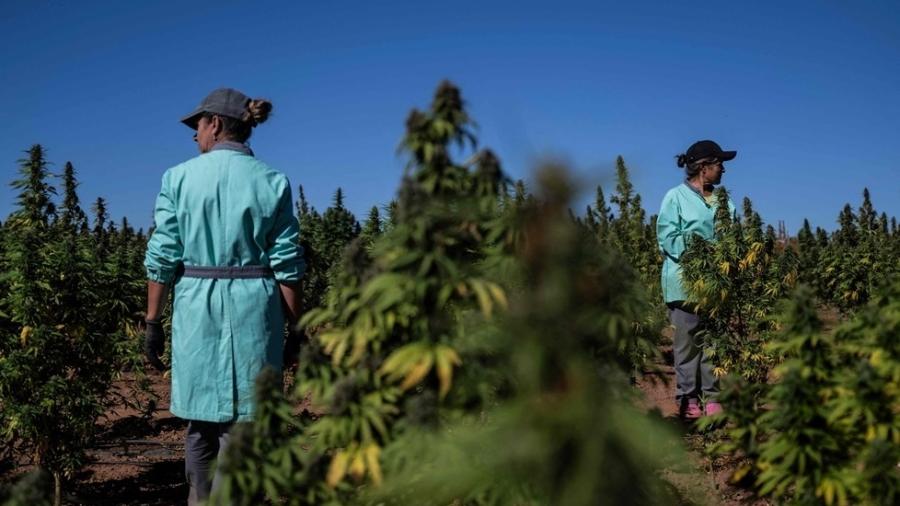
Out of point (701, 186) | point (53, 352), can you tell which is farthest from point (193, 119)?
point (701, 186)

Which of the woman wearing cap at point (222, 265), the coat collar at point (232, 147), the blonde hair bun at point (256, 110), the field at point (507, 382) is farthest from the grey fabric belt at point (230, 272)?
the field at point (507, 382)

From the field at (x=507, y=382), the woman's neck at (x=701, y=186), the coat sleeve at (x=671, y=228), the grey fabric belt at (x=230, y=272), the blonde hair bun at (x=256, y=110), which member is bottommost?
the field at (x=507, y=382)

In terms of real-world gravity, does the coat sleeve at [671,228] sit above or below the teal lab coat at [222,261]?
above

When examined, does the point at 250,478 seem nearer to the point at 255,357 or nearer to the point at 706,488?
the point at 255,357

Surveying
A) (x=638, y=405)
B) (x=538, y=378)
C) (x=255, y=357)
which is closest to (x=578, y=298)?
(x=538, y=378)

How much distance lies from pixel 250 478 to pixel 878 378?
175 centimetres

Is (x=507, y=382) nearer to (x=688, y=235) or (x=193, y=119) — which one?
(x=193, y=119)

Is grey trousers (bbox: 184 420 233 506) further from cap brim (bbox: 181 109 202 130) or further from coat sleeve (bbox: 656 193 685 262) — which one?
coat sleeve (bbox: 656 193 685 262)

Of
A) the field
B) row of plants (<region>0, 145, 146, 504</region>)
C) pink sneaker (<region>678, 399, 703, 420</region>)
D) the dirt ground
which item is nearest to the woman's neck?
the dirt ground

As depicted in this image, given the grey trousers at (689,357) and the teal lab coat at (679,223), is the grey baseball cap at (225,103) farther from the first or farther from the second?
the grey trousers at (689,357)

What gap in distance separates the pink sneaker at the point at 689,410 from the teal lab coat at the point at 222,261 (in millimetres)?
4183

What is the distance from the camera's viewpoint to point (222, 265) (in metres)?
3.04

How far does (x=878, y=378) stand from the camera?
6.40ft

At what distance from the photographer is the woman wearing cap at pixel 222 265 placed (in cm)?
302
